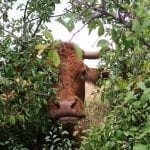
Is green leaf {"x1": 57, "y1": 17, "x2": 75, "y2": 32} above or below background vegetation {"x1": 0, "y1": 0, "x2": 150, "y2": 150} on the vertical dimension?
above

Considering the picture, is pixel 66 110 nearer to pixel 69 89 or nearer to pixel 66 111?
pixel 66 111

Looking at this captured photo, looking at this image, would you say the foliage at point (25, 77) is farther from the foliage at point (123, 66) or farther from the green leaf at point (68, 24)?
the green leaf at point (68, 24)

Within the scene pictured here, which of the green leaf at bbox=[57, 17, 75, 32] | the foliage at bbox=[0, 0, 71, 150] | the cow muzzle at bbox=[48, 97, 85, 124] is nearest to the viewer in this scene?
the green leaf at bbox=[57, 17, 75, 32]

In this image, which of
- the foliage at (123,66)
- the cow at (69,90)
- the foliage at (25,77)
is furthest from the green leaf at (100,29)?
the cow at (69,90)

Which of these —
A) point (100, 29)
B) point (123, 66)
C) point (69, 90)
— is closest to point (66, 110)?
point (69, 90)

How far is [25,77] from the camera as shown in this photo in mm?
3945

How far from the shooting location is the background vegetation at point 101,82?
161cm

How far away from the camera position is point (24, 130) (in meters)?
4.67

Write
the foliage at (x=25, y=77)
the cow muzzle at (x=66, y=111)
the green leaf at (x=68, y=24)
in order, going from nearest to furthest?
the green leaf at (x=68, y=24)
the foliage at (x=25, y=77)
the cow muzzle at (x=66, y=111)

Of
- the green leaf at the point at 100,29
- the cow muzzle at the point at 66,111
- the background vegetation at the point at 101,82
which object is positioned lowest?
the cow muzzle at the point at 66,111

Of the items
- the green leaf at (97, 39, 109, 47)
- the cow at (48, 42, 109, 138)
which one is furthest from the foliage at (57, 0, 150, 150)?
the cow at (48, 42, 109, 138)

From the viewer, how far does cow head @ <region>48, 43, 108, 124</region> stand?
476 cm

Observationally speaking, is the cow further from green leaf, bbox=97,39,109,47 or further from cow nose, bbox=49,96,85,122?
green leaf, bbox=97,39,109,47

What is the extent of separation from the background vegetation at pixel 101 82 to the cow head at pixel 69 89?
142 millimetres
